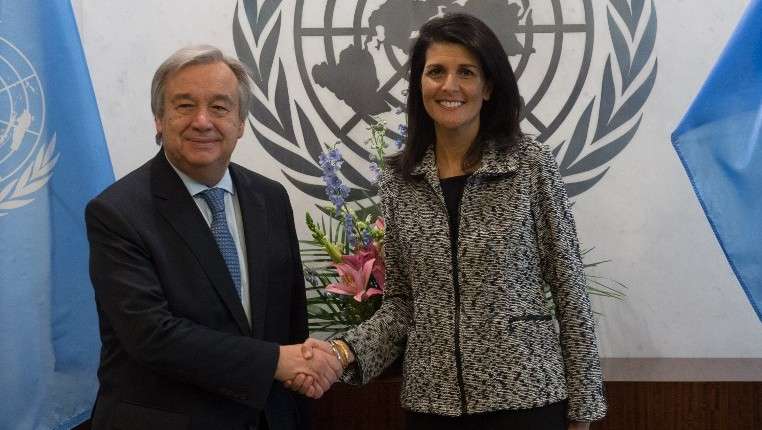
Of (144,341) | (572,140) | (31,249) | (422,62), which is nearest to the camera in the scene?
(144,341)

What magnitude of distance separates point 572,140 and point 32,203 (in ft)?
5.73

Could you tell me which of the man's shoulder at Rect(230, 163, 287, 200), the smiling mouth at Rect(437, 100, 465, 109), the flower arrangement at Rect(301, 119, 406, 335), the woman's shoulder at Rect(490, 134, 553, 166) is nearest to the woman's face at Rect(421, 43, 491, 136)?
the smiling mouth at Rect(437, 100, 465, 109)

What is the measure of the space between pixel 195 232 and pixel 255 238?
15cm

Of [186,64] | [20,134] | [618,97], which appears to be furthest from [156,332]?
[618,97]

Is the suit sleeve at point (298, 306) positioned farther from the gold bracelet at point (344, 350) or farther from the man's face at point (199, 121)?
the man's face at point (199, 121)

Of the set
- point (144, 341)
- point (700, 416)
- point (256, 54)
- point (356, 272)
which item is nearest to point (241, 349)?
point (144, 341)

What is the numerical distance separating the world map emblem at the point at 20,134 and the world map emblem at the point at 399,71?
91 centimetres

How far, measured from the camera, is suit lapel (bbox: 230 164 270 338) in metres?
1.84

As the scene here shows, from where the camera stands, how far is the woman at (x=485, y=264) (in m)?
1.76

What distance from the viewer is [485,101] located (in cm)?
193

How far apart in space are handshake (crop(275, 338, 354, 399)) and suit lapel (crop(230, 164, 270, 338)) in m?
0.08

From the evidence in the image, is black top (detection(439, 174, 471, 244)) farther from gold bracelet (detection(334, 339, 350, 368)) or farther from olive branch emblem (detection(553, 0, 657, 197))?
olive branch emblem (detection(553, 0, 657, 197))

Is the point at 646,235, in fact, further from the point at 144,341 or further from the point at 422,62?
the point at 144,341

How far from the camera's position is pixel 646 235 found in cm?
304
